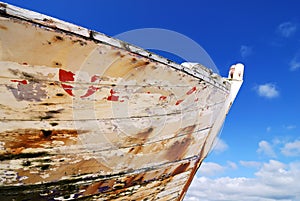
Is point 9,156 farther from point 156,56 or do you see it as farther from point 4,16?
point 156,56

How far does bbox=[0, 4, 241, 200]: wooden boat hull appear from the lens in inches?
62.4

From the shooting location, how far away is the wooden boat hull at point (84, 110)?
5.20 feet

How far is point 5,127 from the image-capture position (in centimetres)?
170

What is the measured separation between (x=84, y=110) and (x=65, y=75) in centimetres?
28

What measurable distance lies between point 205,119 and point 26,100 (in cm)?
175

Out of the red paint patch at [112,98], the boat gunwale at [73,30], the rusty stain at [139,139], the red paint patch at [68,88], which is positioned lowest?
the rusty stain at [139,139]

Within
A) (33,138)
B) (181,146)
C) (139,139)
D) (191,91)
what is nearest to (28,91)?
(33,138)

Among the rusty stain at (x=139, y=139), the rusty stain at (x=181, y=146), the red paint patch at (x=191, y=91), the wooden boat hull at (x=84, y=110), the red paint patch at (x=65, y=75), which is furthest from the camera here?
the rusty stain at (x=181, y=146)

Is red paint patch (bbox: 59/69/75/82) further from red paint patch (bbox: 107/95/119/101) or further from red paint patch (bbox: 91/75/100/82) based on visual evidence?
red paint patch (bbox: 107/95/119/101)

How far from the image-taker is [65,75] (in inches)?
67.4

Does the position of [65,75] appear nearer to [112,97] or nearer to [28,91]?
[28,91]

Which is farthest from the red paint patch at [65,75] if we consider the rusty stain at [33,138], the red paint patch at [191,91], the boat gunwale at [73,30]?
the red paint patch at [191,91]

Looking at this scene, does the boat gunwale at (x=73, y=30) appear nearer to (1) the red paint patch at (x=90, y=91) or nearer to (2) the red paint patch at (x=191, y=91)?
(2) the red paint patch at (x=191, y=91)

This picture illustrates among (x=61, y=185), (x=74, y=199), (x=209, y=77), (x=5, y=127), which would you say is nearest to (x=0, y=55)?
(x=5, y=127)
